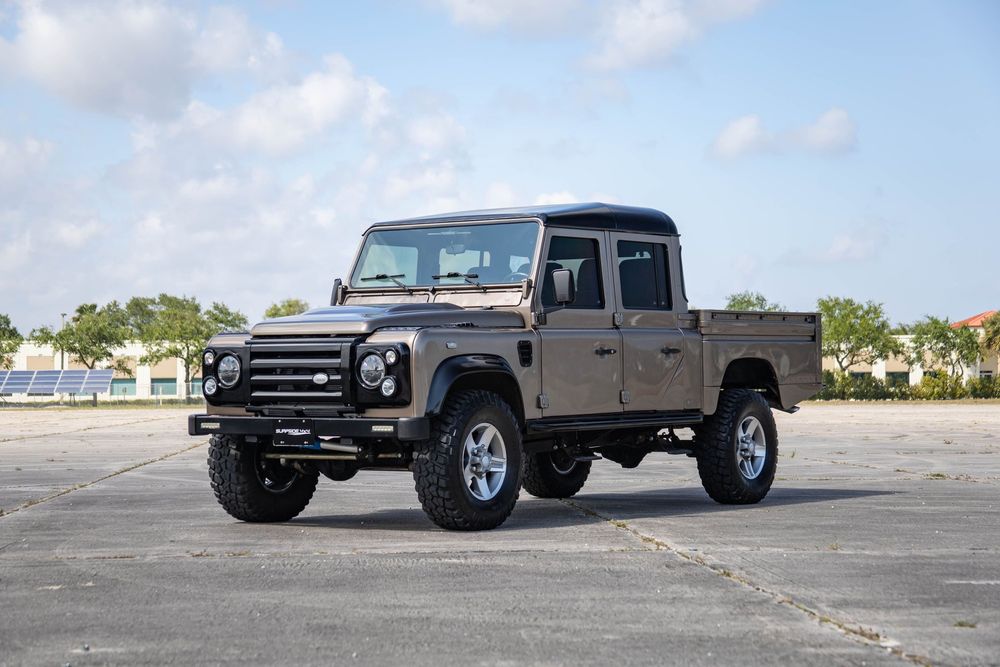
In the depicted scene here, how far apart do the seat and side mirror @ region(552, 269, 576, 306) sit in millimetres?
1218

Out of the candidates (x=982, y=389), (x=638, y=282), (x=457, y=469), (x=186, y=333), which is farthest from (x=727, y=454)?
(x=186, y=333)

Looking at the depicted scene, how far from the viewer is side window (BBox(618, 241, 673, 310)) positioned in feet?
39.9

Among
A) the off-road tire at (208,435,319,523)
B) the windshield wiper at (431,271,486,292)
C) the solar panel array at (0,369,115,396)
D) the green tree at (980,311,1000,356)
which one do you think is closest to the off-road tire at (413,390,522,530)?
the windshield wiper at (431,271,486,292)

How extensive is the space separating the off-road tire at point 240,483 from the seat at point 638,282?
3.40 metres

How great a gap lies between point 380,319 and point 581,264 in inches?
92.9

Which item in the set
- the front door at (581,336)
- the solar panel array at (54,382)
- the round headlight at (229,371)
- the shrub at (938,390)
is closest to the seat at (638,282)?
the front door at (581,336)

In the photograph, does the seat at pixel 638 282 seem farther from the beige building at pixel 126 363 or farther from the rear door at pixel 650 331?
the beige building at pixel 126 363

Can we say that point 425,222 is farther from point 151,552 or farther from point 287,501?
point 151,552

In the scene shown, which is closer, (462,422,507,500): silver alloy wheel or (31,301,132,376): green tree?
(462,422,507,500): silver alloy wheel

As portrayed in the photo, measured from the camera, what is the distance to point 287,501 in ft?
37.1

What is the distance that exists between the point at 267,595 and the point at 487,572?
1.38 metres

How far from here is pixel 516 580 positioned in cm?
764

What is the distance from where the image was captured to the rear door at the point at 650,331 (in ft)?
39.3

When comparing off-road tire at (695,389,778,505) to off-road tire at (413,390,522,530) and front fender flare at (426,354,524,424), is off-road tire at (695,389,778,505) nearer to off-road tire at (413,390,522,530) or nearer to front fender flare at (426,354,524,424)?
front fender flare at (426,354,524,424)
